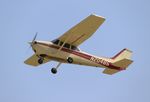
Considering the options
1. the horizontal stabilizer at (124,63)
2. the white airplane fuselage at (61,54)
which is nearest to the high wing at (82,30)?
the white airplane fuselage at (61,54)

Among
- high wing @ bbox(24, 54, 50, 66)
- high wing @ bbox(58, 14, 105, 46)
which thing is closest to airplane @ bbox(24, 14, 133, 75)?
high wing @ bbox(58, 14, 105, 46)

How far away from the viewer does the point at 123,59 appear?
1155 inches

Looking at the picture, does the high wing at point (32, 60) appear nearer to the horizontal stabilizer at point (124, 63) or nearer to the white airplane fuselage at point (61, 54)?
the white airplane fuselage at point (61, 54)

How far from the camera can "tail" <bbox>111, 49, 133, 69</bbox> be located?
2922cm

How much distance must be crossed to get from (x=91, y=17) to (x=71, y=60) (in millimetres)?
3218

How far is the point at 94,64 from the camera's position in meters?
29.2

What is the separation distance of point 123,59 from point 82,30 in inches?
140

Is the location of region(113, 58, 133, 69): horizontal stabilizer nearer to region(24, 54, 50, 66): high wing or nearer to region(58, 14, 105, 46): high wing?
region(58, 14, 105, 46): high wing

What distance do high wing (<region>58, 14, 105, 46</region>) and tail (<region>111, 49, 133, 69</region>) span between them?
2931 millimetres

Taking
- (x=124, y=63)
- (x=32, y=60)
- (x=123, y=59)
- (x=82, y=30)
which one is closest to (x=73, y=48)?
(x=82, y=30)

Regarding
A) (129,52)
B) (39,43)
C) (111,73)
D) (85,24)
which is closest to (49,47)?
(39,43)

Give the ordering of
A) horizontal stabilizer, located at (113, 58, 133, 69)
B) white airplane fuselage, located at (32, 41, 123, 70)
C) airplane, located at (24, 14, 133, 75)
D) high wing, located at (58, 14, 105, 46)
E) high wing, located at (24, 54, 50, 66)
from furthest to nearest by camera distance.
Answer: high wing, located at (24, 54, 50, 66) → horizontal stabilizer, located at (113, 58, 133, 69) → white airplane fuselage, located at (32, 41, 123, 70) → airplane, located at (24, 14, 133, 75) → high wing, located at (58, 14, 105, 46)

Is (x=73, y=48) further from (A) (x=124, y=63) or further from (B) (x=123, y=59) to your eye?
(A) (x=124, y=63)

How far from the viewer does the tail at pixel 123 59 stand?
29.2 m
